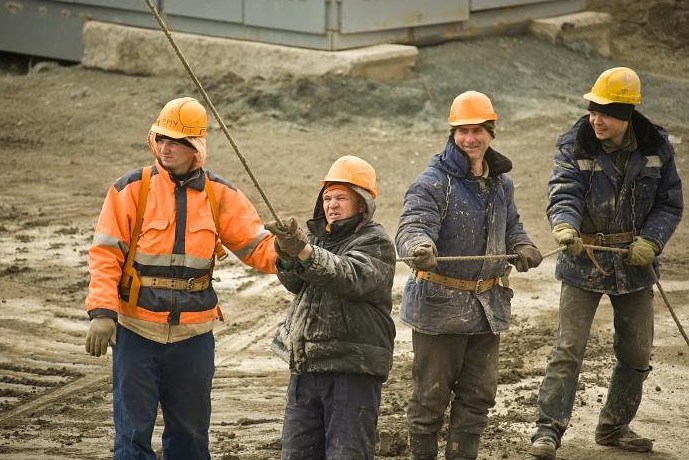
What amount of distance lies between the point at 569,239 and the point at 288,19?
918cm

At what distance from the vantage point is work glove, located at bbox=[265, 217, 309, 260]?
5582 mm

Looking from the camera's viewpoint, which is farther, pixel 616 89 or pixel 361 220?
pixel 616 89

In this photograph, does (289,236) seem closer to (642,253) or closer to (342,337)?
(342,337)

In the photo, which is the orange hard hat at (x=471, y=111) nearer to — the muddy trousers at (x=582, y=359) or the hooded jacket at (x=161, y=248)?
the muddy trousers at (x=582, y=359)

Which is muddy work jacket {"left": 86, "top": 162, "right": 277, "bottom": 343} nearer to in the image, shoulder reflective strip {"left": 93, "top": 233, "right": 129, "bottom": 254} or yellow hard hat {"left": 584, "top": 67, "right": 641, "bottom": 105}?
shoulder reflective strip {"left": 93, "top": 233, "right": 129, "bottom": 254}

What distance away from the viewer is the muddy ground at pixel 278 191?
25.9ft

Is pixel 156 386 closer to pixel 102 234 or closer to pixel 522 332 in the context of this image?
pixel 102 234

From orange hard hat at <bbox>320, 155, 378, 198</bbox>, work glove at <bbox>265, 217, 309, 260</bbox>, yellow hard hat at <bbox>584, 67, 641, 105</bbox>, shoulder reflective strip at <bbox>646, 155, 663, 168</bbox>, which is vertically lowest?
work glove at <bbox>265, 217, 309, 260</bbox>

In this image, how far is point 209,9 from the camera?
1623cm

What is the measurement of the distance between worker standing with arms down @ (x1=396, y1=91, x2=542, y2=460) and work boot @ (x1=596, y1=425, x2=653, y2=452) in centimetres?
117

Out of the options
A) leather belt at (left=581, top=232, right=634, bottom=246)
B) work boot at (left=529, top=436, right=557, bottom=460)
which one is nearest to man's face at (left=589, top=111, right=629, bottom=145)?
leather belt at (left=581, top=232, right=634, bottom=246)

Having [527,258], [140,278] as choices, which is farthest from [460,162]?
[140,278]

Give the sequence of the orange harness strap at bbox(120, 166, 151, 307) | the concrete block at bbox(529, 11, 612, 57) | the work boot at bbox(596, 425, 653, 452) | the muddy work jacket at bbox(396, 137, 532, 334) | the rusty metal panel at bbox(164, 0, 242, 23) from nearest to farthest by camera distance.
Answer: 1. the orange harness strap at bbox(120, 166, 151, 307)
2. the muddy work jacket at bbox(396, 137, 532, 334)
3. the work boot at bbox(596, 425, 653, 452)
4. the rusty metal panel at bbox(164, 0, 242, 23)
5. the concrete block at bbox(529, 11, 612, 57)

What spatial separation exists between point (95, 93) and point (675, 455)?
34.8ft
